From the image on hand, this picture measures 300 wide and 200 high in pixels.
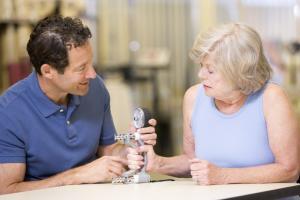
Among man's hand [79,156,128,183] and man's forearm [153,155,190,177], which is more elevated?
man's hand [79,156,128,183]

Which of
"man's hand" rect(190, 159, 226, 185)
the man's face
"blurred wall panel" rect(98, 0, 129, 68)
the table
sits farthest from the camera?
"blurred wall panel" rect(98, 0, 129, 68)

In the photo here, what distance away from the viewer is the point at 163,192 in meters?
1.87

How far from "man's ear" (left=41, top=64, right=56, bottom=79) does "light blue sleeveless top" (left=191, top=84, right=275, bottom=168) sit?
1.95 feet

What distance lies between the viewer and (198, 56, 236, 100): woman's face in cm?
206

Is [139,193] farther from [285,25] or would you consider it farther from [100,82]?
[285,25]

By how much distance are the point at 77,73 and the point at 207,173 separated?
64 cm

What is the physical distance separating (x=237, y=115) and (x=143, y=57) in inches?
163

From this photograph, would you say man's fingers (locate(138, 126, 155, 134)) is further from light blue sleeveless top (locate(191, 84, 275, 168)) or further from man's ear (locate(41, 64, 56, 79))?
man's ear (locate(41, 64, 56, 79))

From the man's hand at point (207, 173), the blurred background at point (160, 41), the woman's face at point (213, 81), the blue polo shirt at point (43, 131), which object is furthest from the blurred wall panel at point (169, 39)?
the man's hand at point (207, 173)

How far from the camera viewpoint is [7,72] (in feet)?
15.1

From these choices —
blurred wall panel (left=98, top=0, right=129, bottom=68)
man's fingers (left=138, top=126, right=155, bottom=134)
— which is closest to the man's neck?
man's fingers (left=138, top=126, right=155, bottom=134)

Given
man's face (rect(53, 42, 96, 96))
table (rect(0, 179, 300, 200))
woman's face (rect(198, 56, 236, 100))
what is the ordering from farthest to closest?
1. man's face (rect(53, 42, 96, 96))
2. woman's face (rect(198, 56, 236, 100))
3. table (rect(0, 179, 300, 200))

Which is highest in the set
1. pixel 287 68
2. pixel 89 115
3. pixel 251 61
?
pixel 251 61

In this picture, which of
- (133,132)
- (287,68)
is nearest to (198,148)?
(133,132)
